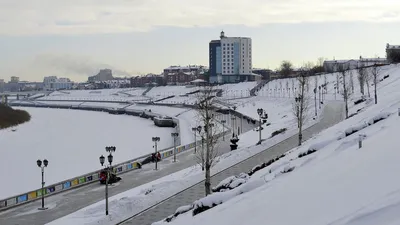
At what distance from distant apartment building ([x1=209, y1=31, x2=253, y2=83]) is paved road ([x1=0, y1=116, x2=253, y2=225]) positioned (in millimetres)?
129700

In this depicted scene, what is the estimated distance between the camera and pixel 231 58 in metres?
161

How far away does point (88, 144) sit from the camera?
4859 centimetres

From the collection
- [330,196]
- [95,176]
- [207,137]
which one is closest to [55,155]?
[95,176]

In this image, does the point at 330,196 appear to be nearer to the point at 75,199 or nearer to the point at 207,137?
the point at 207,137

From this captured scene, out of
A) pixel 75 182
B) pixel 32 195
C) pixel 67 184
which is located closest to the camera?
pixel 32 195

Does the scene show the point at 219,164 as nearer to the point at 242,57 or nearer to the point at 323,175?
the point at 323,175

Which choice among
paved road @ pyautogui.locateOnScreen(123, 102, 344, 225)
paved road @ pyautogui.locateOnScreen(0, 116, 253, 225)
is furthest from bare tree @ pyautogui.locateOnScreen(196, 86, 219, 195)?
paved road @ pyautogui.locateOnScreen(0, 116, 253, 225)

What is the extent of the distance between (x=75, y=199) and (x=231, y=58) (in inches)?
5544

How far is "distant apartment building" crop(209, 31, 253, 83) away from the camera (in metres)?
160

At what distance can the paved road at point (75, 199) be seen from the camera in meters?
20.3

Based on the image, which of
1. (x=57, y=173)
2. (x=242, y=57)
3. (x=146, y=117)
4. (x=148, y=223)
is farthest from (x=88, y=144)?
(x=242, y=57)

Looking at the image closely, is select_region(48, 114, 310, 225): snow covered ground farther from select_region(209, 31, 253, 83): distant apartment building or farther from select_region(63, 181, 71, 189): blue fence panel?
select_region(209, 31, 253, 83): distant apartment building

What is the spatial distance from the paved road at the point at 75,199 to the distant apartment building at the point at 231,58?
426 ft

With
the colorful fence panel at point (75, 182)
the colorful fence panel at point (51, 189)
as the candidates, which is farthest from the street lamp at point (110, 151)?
the colorful fence panel at point (51, 189)
